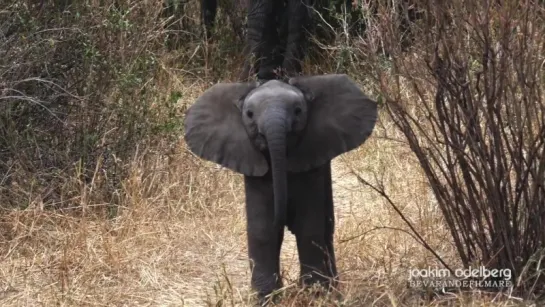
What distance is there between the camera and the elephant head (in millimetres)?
3363

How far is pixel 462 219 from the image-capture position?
373 cm

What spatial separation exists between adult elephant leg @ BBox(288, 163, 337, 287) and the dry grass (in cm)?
10

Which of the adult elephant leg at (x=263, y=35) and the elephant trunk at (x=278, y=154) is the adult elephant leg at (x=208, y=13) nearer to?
the adult elephant leg at (x=263, y=35)

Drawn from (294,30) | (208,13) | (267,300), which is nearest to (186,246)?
(267,300)

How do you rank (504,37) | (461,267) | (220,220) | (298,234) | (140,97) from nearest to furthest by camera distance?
1. (504,37)
2. (298,234)
3. (461,267)
4. (220,220)
5. (140,97)

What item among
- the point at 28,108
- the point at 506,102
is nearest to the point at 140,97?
the point at 28,108

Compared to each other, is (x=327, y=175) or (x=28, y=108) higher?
(x=28, y=108)

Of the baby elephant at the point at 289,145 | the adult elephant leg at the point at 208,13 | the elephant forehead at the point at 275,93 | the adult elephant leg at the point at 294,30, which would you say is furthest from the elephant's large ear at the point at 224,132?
the adult elephant leg at the point at 208,13

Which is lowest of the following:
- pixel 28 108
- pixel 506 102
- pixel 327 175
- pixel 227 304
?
pixel 227 304

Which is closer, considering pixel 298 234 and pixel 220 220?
pixel 298 234

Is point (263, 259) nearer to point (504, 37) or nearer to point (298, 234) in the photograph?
point (298, 234)

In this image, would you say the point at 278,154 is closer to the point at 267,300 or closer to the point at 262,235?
the point at 262,235

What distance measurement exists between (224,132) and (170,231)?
125cm

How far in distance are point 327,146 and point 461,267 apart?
2.79 ft
